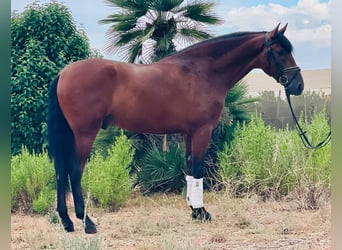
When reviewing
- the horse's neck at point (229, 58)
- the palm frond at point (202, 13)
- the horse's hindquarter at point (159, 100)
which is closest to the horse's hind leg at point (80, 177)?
the horse's hindquarter at point (159, 100)

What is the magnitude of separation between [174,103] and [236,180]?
117cm

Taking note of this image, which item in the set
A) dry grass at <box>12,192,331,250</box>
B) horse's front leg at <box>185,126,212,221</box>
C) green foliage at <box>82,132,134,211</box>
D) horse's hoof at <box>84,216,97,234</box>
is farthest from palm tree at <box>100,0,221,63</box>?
horse's hoof at <box>84,216,97,234</box>

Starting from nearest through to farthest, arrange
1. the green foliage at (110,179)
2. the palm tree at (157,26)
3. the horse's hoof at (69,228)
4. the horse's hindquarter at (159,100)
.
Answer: the horse's hoof at (69,228), the horse's hindquarter at (159,100), the green foliage at (110,179), the palm tree at (157,26)

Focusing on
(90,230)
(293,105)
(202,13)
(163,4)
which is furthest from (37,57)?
(293,105)

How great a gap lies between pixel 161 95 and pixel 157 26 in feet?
2.98

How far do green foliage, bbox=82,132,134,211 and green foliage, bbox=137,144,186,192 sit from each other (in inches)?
11.4

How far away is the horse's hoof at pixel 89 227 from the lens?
13.2 ft

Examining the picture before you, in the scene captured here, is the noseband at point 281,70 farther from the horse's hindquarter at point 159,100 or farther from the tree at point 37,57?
the tree at point 37,57

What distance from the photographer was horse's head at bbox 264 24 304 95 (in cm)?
425

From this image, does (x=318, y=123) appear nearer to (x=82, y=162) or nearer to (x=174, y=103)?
(x=174, y=103)

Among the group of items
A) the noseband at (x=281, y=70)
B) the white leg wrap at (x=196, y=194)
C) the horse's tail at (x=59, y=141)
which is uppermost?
the noseband at (x=281, y=70)

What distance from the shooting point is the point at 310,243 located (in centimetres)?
401

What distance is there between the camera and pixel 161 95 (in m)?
4.18

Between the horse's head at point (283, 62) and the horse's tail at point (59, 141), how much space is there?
1814mm
